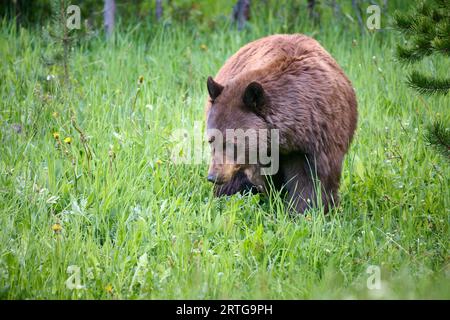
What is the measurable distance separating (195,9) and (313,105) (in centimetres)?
571

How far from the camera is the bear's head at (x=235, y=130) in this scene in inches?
205

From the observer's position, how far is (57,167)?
5.62m

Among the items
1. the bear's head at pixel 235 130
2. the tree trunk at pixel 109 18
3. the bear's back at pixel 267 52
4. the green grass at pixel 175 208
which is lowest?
the green grass at pixel 175 208

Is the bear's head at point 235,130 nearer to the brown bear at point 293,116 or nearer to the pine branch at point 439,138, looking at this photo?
the brown bear at point 293,116

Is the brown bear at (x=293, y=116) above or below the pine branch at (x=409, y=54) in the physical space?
below

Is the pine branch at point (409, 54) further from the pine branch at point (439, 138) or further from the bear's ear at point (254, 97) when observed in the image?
the bear's ear at point (254, 97)

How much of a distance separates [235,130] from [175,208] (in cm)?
77

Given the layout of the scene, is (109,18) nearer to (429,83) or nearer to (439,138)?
(429,83)

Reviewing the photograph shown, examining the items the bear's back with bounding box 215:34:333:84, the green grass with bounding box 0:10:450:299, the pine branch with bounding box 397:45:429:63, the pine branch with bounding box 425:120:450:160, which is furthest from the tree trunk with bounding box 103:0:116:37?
the pine branch with bounding box 425:120:450:160

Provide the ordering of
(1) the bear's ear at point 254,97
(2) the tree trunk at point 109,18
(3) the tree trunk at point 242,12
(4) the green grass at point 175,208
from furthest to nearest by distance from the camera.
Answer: (3) the tree trunk at point 242,12, (2) the tree trunk at point 109,18, (1) the bear's ear at point 254,97, (4) the green grass at point 175,208

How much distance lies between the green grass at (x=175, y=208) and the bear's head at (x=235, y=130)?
339mm

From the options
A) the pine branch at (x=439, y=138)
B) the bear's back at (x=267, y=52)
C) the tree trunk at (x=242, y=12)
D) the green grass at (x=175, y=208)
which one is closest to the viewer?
the green grass at (x=175, y=208)

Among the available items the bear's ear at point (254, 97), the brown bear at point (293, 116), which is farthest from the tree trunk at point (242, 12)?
the bear's ear at point (254, 97)

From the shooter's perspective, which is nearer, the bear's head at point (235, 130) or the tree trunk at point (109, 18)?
the bear's head at point (235, 130)
